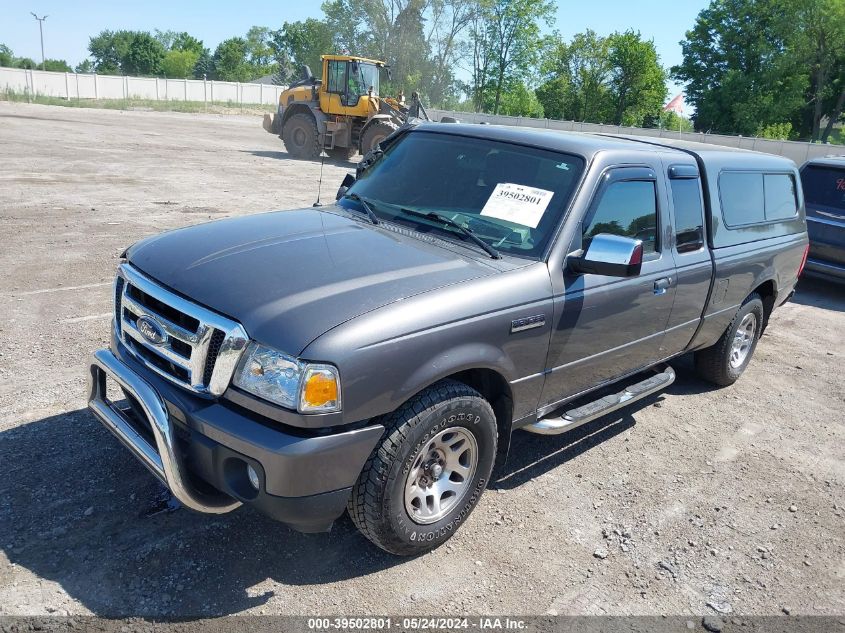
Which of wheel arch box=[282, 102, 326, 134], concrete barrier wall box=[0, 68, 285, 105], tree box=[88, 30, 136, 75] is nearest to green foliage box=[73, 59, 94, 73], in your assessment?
tree box=[88, 30, 136, 75]

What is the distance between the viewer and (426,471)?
323 cm

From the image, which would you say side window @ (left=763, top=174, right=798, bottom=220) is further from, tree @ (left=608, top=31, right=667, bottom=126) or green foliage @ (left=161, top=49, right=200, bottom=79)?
green foliage @ (left=161, top=49, right=200, bottom=79)

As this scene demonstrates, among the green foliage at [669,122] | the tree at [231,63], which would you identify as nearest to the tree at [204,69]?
the tree at [231,63]

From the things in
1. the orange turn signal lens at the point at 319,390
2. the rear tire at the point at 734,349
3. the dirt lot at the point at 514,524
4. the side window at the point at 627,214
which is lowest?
the dirt lot at the point at 514,524

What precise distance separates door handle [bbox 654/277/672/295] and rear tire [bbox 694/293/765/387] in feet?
4.96

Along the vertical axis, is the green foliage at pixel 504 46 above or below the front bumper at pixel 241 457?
above

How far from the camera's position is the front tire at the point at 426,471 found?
2904 mm

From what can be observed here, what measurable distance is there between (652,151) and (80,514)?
390 centimetres

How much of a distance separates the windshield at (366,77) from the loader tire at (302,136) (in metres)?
1.83

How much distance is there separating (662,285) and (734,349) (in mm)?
2036

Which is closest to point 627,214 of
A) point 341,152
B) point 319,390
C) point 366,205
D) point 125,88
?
point 366,205

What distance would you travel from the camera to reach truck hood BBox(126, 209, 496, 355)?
277 centimetres

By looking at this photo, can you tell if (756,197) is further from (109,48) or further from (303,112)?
(109,48)

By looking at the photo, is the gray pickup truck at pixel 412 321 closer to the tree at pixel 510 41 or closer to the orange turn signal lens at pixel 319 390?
the orange turn signal lens at pixel 319 390
